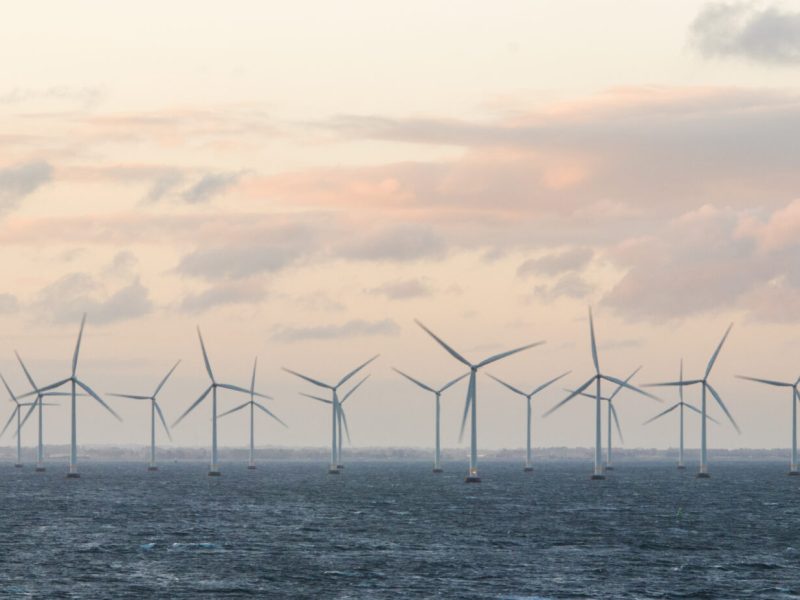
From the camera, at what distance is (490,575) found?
94.6 meters

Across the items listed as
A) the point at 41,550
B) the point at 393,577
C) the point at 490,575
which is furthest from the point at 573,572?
the point at 41,550

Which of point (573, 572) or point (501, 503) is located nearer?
point (573, 572)

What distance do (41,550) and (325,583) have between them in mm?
32773

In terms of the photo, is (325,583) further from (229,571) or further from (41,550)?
(41,550)

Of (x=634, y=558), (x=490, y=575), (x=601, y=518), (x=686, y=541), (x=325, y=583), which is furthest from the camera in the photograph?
(x=601, y=518)

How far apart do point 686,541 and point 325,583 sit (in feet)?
155

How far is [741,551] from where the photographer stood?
114m

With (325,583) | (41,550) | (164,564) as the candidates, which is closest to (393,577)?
(325,583)

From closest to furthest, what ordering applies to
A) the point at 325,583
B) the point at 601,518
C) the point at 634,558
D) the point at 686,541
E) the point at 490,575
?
the point at 325,583, the point at 490,575, the point at 634,558, the point at 686,541, the point at 601,518

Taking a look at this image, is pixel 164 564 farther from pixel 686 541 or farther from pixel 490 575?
pixel 686 541

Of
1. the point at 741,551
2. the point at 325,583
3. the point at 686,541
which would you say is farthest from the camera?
the point at 686,541

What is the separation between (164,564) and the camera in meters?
99.6

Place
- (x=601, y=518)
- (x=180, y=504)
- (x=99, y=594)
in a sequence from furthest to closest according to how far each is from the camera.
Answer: (x=180, y=504) < (x=601, y=518) < (x=99, y=594)

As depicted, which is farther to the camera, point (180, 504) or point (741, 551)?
point (180, 504)
